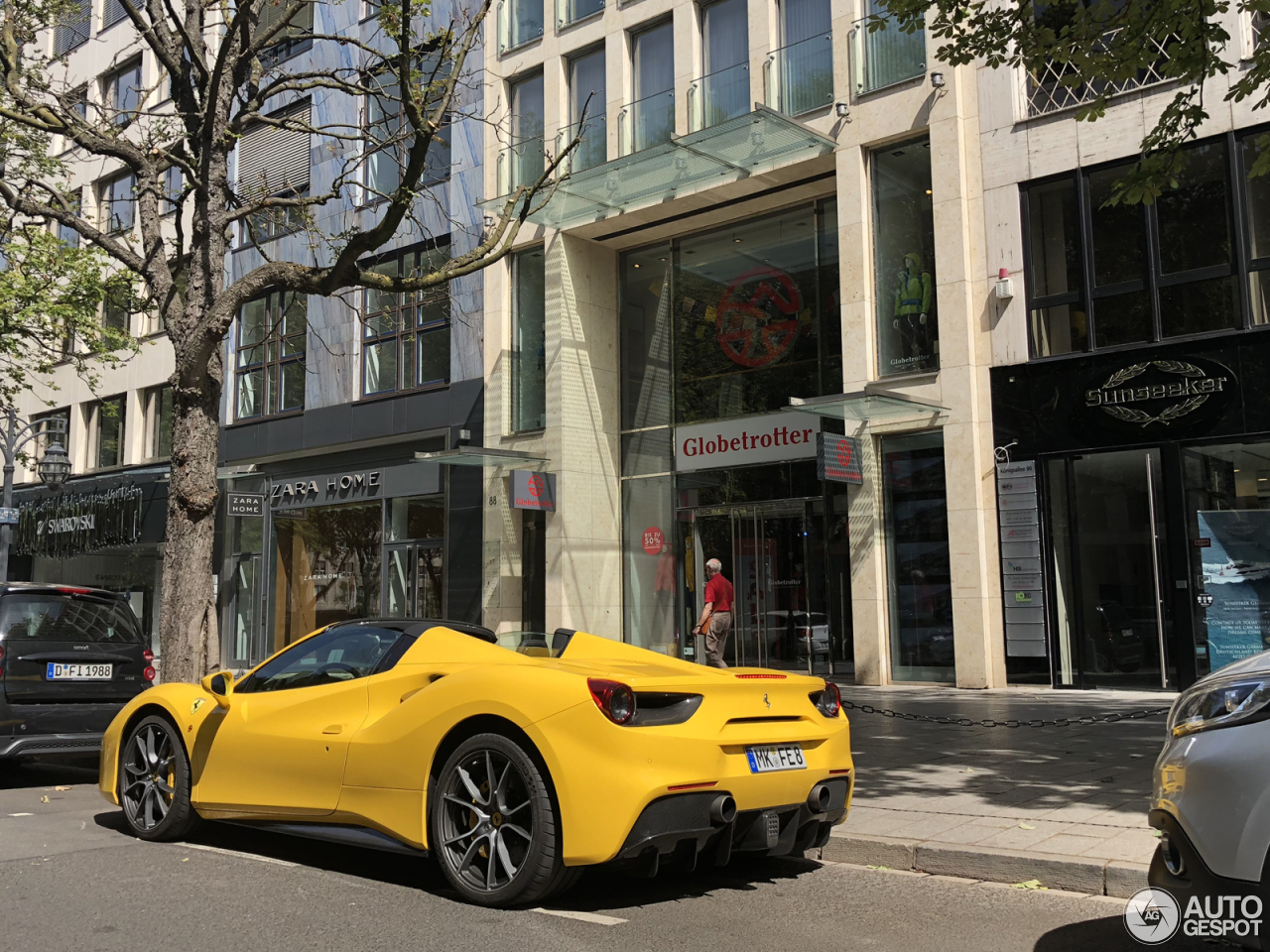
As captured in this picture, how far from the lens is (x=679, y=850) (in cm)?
474

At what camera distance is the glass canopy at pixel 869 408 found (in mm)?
14984

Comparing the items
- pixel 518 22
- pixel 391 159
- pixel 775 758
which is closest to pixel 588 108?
pixel 518 22

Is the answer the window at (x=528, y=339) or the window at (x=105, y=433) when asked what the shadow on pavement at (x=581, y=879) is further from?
the window at (x=105, y=433)

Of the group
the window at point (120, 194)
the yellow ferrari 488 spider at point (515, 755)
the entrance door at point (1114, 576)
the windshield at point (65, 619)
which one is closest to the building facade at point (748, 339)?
the entrance door at point (1114, 576)

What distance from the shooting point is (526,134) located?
21469 millimetres

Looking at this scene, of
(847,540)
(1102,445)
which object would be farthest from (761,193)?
(1102,445)

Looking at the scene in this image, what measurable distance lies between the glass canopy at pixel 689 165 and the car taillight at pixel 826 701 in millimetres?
11593

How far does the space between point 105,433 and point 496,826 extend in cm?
2984

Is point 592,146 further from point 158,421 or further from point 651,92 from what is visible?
point 158,421

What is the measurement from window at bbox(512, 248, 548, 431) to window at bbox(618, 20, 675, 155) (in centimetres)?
309

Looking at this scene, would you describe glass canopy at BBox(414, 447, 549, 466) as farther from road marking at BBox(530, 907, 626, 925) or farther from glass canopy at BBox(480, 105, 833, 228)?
road marking at BBox(530, 907, 626, 925)

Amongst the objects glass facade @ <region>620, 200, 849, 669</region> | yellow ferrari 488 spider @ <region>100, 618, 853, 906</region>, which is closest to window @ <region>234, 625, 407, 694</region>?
yellow ferrari 488 spider @ <region>100, 618, 853, 906</region>

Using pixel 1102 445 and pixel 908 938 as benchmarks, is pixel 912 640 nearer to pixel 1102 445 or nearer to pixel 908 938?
pixel 1102 445

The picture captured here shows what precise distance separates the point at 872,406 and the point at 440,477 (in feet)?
31.4
